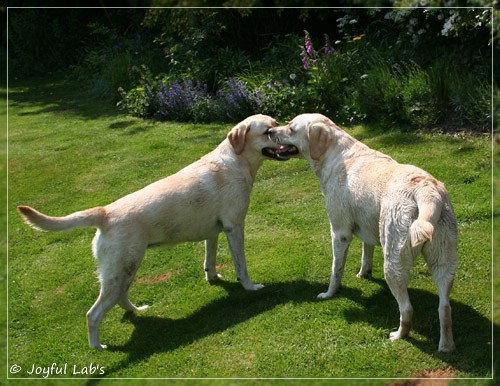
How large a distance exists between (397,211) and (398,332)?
0.97 metres

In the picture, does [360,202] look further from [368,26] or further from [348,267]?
[368,26]

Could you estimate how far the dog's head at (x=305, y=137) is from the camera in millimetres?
6535

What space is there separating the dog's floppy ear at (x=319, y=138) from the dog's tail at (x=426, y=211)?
1428mm

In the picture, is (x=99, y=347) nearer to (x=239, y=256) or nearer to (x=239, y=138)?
(x=239, y=256)

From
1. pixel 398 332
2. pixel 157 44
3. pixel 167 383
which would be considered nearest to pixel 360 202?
pixel 398 332

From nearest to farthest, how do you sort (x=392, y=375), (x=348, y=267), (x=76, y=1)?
1. (x=392, y=375)
2. (x=348, y=267)
3. (x=76, y=1)

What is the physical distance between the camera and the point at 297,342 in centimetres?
568

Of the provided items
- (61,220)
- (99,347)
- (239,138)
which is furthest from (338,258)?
(61,220)

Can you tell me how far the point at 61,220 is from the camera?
5.89 metres

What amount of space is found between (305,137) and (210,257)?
157 centimetres

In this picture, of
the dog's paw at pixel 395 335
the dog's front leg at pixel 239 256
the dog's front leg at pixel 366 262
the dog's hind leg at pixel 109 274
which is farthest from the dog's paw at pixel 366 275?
the dog's hind leg at pixel 109 274

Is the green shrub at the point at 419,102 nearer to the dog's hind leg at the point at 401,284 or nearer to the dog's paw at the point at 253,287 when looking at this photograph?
the dog's paw at the point at 253,287

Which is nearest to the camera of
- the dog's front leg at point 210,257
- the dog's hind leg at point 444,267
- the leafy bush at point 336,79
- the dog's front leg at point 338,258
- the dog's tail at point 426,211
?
the dog's tail at point 426,211

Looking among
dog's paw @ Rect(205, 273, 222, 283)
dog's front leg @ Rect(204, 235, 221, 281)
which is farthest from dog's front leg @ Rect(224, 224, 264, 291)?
dog's paw @ Rect(205, 273, 222, 283)
